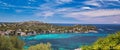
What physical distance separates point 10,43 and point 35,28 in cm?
241

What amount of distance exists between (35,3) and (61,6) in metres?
0.82

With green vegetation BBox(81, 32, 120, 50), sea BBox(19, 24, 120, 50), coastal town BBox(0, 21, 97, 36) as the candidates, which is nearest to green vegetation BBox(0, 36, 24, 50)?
coastal town BBox(0, 21, 97, 36)

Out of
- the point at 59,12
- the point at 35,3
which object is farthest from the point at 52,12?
the point at 35,3

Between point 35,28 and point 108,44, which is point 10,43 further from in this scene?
point 108,44

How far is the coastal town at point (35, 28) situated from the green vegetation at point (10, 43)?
37.3 inches

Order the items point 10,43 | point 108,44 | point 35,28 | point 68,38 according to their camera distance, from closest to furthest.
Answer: point 108,44
point 10,43
point 35,28
point 68,38

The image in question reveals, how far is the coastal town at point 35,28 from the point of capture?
885cm

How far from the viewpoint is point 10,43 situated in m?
7.13

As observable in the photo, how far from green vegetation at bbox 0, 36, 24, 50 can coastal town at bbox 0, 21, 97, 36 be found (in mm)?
947

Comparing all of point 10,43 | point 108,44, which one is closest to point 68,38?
point 10,43

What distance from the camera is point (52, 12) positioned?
938 centimetres

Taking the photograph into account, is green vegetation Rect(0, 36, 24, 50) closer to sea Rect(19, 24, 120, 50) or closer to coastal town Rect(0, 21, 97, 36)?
coastal town Rect(0, 21, 97, 36)

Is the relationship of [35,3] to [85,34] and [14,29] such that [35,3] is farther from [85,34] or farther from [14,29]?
[85,34]

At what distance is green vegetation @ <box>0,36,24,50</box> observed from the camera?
705 centimetres
